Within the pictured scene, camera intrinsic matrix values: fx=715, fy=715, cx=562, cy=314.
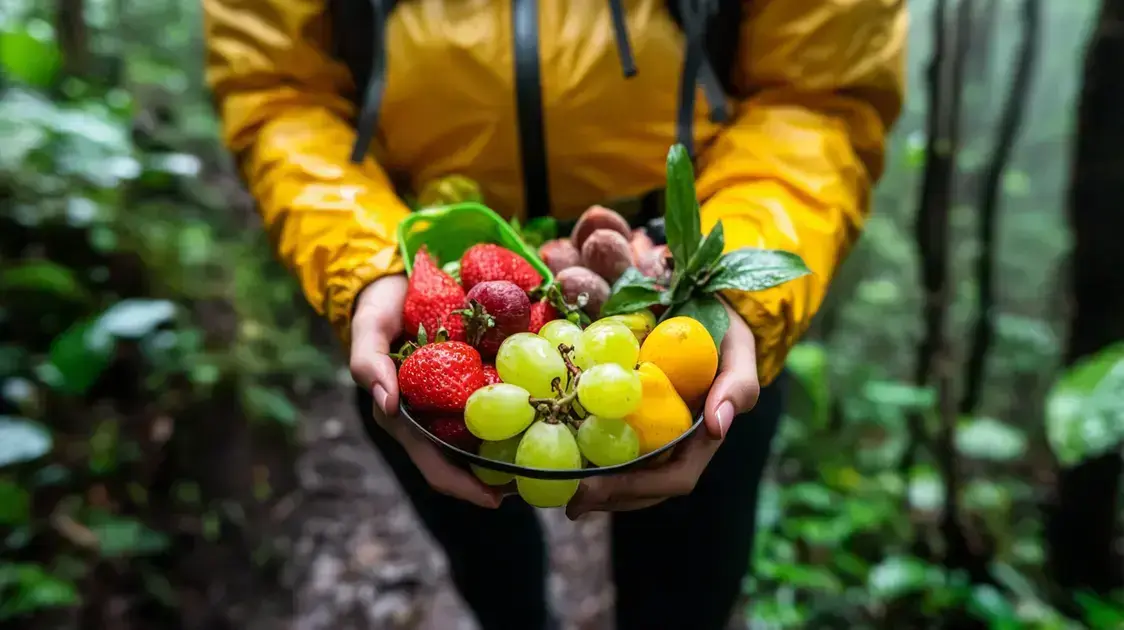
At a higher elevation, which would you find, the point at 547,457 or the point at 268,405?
the point at 547,457

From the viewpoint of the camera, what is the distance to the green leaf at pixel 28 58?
169 centimetres

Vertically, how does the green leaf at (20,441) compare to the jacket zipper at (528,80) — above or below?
below

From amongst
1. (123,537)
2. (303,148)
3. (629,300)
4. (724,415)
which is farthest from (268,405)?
(724,415)

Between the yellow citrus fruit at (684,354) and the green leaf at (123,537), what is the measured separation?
144 centimetres

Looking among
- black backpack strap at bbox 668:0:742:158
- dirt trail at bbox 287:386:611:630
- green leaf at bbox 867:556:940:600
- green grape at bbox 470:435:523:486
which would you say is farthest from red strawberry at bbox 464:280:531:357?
green leaf at bbox 867:556:940:600

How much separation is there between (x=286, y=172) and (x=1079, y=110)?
1477 millimetres

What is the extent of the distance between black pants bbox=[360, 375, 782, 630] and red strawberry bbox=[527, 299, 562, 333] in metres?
0.37

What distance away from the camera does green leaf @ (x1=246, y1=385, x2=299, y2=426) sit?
1951 mm

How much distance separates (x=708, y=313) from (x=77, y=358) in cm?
135

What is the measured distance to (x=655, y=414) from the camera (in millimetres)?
648

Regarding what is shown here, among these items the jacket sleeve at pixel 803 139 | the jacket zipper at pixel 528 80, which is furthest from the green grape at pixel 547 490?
the jacket zipper at pixel 528 80

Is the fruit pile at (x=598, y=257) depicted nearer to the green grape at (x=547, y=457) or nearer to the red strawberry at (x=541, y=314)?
the red strawberry at (x=541, y=314)

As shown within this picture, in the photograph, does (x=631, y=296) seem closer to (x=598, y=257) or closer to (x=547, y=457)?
(x=598, y=257)

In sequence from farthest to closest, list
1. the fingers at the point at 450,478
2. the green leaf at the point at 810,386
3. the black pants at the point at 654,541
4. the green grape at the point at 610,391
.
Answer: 1. the green leaf at the point at 810,386
2. the black pants at the point at 654,541
3. the fingers at the point at 450,478
4. the green grape at the point at 610,391
